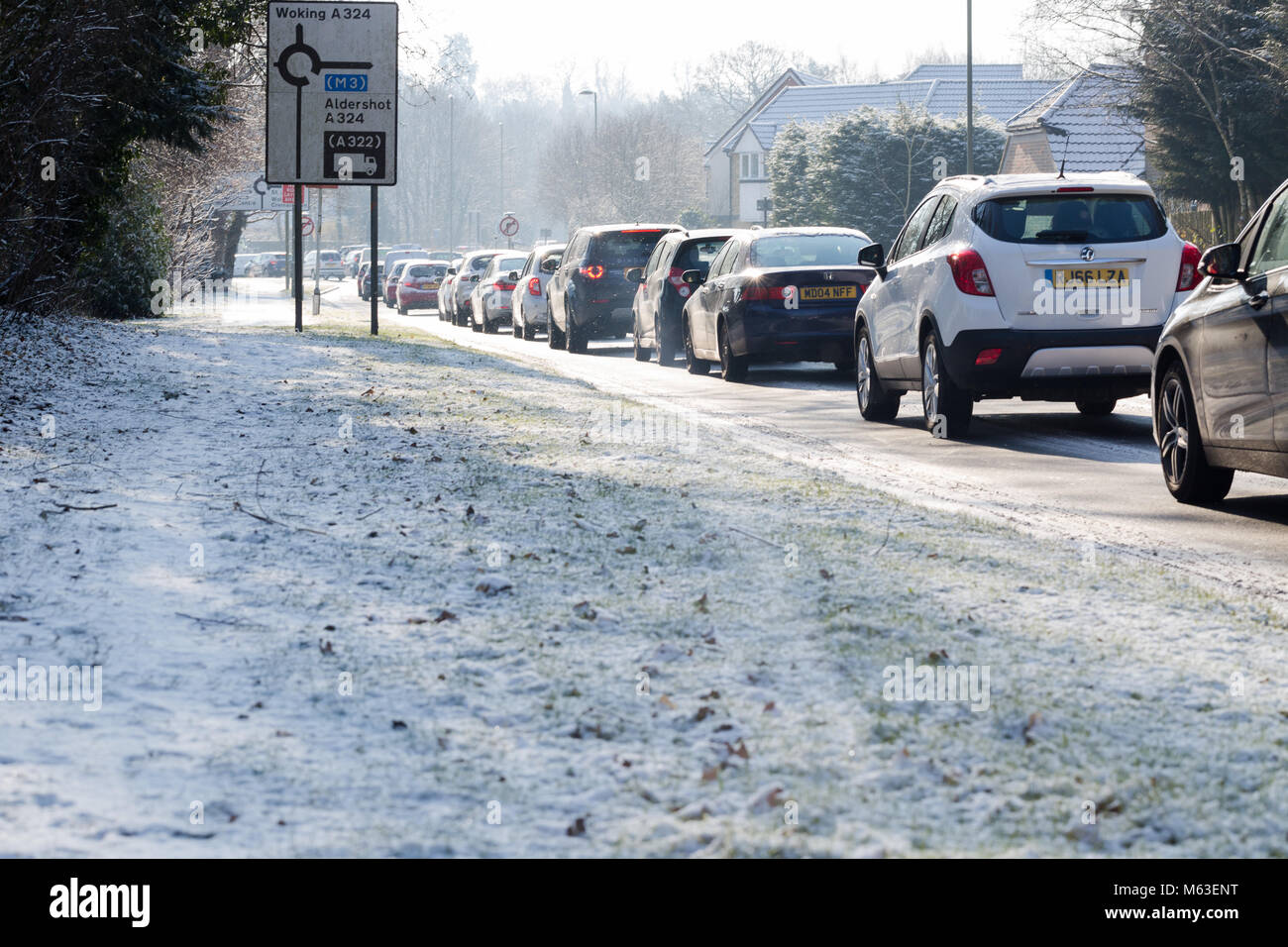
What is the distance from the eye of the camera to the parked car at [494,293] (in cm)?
3525

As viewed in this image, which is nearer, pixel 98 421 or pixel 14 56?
pixel 98 421

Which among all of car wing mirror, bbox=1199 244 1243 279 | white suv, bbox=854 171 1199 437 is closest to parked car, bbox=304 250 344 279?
white suv, bbox=854 171 1199 437

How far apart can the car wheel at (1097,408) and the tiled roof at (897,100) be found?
188ft

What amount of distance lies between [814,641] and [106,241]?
24.0 metres

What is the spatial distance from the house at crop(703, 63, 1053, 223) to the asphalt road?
63.7m

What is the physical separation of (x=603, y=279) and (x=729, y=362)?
301 inches

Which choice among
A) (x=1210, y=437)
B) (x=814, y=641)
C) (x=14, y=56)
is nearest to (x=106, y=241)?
(x=14, y=56)

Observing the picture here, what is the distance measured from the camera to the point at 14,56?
1449 centimetres

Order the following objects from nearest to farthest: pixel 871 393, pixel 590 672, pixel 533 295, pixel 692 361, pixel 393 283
Answer: 1. pixel 590 672
2. pixel 871 393
3. pixel 692 361
4. pixel 533 295
5. pixel 393 283

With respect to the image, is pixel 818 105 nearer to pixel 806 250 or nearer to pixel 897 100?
pixel 897 100

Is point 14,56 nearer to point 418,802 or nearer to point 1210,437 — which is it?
point 1210,437

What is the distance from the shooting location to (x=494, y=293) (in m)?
35.4

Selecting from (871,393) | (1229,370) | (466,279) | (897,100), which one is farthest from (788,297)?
(897,100)
